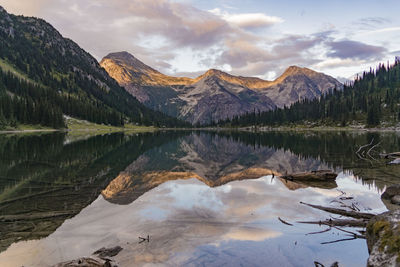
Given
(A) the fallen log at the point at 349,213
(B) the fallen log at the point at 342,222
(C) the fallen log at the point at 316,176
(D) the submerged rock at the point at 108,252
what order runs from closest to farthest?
(D) the submerged rock at the point at 108,252, (B) the fallen log at the point at 342,222, (A) the fallen log at the point at 349,213, (C) the fallen log at the point at 316,176

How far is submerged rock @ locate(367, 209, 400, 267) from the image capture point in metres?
8.39

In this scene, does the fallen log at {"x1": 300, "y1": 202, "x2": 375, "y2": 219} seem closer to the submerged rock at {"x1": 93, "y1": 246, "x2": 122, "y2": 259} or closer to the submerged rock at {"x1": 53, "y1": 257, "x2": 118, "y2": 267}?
the submerged rock at {"x1": 93, "y1": 246, "x2": 122, "y2": 259}

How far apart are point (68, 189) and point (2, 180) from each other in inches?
300

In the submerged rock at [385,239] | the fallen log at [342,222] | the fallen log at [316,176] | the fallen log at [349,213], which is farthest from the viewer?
the fallen log at [316,176]

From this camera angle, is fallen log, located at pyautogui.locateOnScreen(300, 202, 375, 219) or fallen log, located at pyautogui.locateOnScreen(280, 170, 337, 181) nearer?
fallen log, located at pyautogui.locateOnScreen(300, 202, 375, 219)

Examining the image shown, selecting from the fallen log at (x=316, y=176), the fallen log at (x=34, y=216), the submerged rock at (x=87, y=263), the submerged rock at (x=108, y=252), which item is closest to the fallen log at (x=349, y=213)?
the fallen log at (x=316, y=176)

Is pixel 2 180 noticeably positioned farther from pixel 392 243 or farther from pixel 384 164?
pixel 384 164

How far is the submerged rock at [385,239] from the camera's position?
27.5 feet

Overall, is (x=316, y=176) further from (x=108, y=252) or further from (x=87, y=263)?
(x=87, y=263)

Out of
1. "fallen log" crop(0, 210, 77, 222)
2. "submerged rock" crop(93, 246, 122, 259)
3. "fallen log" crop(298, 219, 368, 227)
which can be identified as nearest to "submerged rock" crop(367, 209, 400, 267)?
"fallen log" crop(298, 219, 368, 227)

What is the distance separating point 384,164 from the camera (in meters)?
38.0

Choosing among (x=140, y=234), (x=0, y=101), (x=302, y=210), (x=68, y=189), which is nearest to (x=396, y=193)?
(x=302, y=210)

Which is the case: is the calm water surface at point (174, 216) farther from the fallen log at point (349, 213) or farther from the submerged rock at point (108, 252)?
the fallen log at point (349, 213)

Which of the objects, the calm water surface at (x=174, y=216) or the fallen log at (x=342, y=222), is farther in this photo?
the fallen log at (x=342, y=222)
